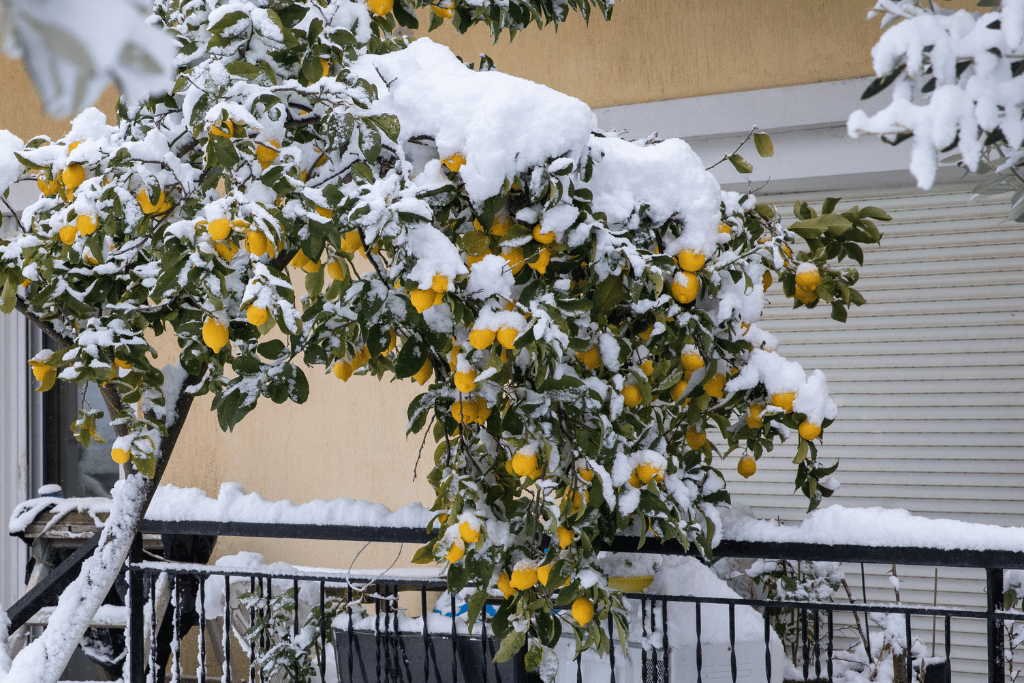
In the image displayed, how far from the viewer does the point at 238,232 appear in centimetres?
120

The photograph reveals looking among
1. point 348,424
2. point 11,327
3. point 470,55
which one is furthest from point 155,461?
point 11,327

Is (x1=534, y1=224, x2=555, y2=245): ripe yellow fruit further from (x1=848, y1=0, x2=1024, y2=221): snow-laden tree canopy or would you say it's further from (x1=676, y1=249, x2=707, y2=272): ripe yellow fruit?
(x1=848, y1=0, x2=1024, y2=221): snow-laden tree canopy

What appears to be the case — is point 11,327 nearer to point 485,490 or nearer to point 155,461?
point 155,461

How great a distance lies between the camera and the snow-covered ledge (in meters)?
3.33

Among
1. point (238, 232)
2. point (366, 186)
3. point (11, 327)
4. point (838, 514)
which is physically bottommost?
point (838, 514)

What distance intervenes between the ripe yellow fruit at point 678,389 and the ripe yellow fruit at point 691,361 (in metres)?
0.06

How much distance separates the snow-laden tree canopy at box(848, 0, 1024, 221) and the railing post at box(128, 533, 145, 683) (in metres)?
2.51

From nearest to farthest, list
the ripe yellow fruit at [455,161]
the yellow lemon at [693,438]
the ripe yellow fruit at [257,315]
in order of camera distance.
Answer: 1. the ripe yellow fruit at [257,315]
2. the ripe yellow fruit at [455,161]
3. the yellow lemon at [693,438]

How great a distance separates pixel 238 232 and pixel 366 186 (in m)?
0.22

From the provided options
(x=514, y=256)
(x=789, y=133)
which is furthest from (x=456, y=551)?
(x=789, y=133)

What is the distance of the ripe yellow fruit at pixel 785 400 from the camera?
174 centimetres

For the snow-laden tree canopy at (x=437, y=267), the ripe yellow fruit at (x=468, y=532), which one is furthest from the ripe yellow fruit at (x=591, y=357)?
the ripe yellow fruit at (x=468, y=532)

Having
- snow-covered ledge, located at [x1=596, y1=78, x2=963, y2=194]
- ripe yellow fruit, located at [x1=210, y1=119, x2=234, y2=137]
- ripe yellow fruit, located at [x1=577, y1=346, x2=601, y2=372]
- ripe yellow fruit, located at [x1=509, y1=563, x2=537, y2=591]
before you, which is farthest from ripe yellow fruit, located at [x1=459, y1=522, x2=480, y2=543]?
snow-covered ledge, located at [x1=596, y1=78, x2=963, y2=194]

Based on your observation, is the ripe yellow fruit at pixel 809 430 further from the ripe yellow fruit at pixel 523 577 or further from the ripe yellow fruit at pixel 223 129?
the ripe yellow fruit at pixel 223 129
